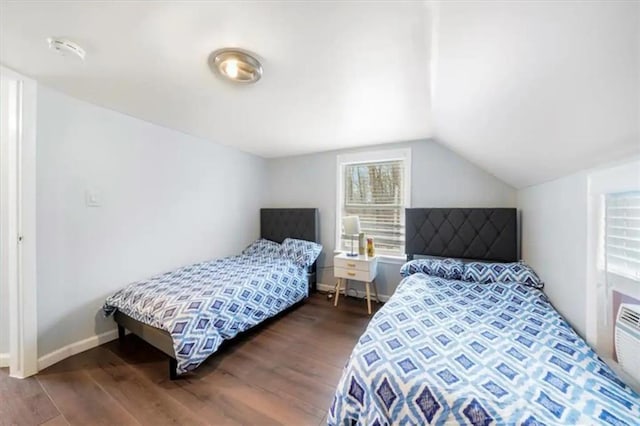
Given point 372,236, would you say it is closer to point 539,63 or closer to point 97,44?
point 539,63

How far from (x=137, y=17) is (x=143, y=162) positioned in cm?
172

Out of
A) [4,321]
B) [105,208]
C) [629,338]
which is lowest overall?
[4,321]

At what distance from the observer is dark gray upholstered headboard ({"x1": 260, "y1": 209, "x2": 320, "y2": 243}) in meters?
3.64

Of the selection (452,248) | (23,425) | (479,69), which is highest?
(479,69)

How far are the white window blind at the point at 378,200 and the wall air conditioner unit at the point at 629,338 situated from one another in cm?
215

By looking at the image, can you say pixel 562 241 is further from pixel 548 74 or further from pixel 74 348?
pixel 74 348

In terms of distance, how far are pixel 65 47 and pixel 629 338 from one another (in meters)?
3.32

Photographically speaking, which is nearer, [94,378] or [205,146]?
[94,378]

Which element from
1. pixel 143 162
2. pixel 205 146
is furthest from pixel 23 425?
pixel 205 146

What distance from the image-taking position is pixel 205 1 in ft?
3.68

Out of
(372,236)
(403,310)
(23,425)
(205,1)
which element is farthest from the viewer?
(372,236)

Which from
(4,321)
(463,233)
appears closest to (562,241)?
(463,233)

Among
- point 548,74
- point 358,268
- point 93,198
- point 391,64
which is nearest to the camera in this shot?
point 548,74

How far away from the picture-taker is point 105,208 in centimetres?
229
